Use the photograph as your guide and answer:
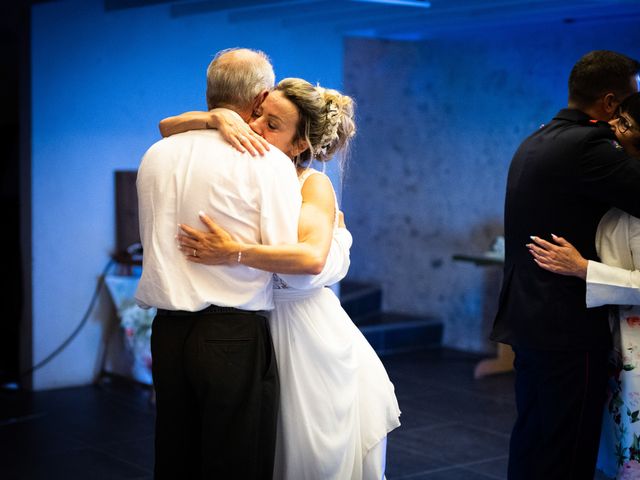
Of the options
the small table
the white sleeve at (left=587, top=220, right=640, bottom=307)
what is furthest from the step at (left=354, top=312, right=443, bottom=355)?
the white sleeve at (left=587, top=220, right=640, bottom=307)

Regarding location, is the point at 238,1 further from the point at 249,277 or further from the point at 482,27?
the point at 249,277

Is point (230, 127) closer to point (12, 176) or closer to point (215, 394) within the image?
point (215, 394)

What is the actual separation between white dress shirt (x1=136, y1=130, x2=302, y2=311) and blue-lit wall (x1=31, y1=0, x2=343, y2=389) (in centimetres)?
340

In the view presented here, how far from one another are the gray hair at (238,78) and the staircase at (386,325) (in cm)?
449

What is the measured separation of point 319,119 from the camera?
258 centimetres

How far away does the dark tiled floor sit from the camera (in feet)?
14.1

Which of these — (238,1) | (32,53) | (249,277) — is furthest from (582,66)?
(32,53)

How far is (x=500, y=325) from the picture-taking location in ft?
9.81

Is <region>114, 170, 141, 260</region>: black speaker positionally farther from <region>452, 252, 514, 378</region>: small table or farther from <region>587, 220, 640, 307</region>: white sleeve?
<region>587, 220, 640, 307</region>: white sleeve

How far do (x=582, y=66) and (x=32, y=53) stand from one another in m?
3.65

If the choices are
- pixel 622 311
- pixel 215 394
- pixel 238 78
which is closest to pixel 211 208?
pixel 238 78

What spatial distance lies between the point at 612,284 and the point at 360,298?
4731 millimetres

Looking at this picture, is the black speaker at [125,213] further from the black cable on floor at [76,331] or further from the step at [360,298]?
the step at [360,298]

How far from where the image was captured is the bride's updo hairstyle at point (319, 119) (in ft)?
8.30
